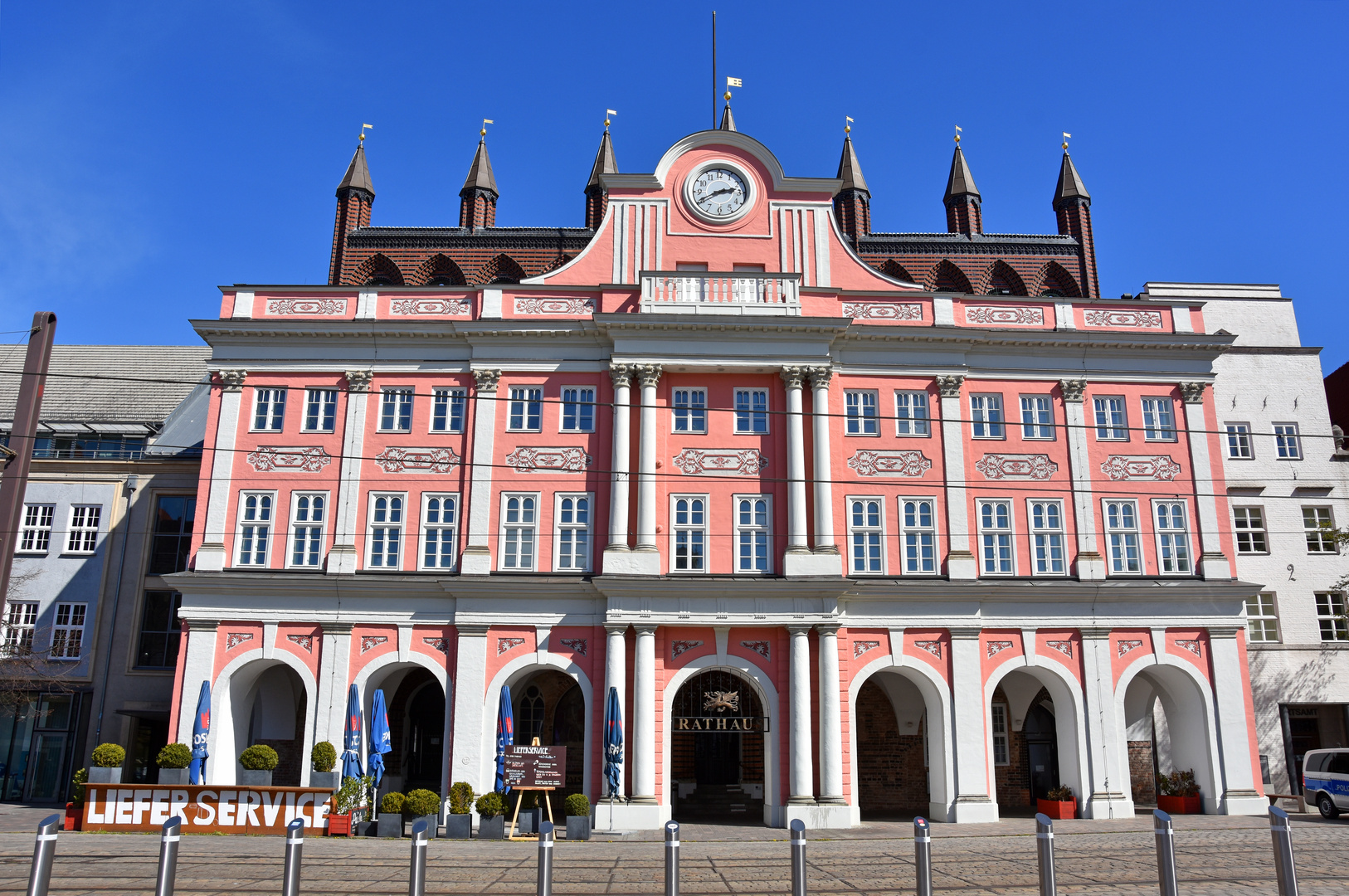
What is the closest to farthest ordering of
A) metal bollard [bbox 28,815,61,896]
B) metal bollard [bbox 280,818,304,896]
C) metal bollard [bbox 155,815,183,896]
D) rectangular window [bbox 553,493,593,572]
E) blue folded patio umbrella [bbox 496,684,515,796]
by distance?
1. metal bollard [bbox 28,815,61,896]
2. metal bollard [bbox 155,815,183,896]
3. metal bollard [bbox 280,818,304,896]
4. blue folded patio umbrella [bbox 496,684,515,796]
5. rectangular window [bbox 553,493,593,572]

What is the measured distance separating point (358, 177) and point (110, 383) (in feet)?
46.5

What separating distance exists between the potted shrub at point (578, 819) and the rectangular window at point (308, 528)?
10790mm

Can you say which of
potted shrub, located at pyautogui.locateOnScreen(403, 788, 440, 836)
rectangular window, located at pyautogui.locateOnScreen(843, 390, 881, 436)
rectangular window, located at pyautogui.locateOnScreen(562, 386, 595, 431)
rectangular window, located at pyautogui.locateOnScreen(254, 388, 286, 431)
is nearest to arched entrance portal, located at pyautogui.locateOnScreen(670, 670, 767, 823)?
potted shrub, located at pyautogui.locateOnScreen(403, 788, 440, 836)

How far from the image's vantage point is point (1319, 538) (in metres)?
37.3

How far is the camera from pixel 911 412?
32.3 m

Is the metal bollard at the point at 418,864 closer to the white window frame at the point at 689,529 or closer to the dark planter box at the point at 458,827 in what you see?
the dark planter box at the point at 458,827

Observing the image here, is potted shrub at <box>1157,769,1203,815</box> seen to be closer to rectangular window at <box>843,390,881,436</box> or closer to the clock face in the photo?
rectangular window at <box>843,390,881,436</box>

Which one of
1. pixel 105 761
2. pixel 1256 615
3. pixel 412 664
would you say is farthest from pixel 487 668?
pixel 1256 615

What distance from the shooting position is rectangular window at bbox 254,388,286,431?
31844 millimetres

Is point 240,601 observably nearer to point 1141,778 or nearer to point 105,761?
point 105,761

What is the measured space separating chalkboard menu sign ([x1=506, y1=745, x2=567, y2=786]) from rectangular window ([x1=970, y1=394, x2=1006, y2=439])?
1609 centimetres

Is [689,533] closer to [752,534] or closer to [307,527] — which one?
[752,534]

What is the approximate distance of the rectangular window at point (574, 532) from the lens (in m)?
30.4

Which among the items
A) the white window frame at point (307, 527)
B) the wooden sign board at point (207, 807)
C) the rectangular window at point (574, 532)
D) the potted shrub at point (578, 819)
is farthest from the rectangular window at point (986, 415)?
the wooden sign board at point (207, 807)
